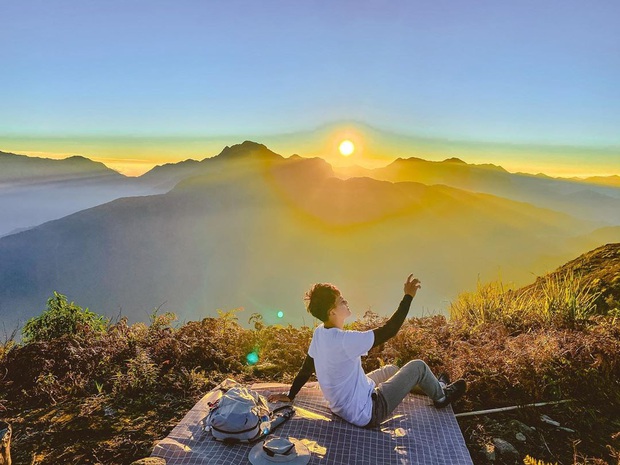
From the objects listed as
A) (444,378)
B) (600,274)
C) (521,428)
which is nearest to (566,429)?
(521,428)

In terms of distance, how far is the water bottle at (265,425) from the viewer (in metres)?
4.50

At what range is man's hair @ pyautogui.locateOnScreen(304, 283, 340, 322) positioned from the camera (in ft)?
15.3

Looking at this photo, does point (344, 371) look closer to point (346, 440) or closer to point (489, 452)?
point (346, 440)

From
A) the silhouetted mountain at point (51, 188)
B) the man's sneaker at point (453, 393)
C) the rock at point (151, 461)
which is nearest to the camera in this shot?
the rock at point (151, 461)

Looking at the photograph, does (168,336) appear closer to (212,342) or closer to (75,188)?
(212,342)

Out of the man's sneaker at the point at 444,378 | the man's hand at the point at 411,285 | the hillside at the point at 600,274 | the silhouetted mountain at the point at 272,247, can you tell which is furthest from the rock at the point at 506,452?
the silhouetted mountain at the point at 272,247

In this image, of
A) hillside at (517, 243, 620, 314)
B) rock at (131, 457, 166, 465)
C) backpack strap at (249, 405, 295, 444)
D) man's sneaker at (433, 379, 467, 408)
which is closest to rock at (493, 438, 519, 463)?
man's sneaker at (433, 379, 467, 408)

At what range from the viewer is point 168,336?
7.22 meters

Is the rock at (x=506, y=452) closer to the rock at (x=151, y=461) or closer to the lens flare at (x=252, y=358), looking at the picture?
the rock at (x=151, y=461)

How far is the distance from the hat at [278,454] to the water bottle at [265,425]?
1.29ft

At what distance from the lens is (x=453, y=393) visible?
17.2 ft

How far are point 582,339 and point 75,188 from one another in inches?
7455

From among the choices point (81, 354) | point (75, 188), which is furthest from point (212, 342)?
point (75, 188)

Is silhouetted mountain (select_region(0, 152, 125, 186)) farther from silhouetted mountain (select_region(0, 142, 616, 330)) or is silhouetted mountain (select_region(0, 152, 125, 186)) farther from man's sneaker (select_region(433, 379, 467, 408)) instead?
man's sneaker (select_region(433, 379, 467, 408))
